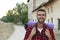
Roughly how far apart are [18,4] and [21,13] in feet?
42.3

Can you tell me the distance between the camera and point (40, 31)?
14.6 feet

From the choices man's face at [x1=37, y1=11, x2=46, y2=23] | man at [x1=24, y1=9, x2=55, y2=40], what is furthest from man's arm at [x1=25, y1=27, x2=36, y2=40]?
man's face at [x1=37, y1=11, x2=46, y2=23]

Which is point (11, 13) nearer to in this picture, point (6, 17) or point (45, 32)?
point (6, 17)

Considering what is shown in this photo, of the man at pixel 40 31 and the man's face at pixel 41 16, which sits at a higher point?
the man's face at pixel 41 16

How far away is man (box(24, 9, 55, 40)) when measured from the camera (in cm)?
441

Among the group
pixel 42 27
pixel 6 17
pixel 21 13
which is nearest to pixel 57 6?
pixel 42 27

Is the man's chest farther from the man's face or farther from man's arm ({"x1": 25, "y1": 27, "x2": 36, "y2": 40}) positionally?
the man's face

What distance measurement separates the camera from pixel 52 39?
4434mm

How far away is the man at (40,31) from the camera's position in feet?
14.5

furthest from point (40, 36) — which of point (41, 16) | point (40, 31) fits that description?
point (41, 16)

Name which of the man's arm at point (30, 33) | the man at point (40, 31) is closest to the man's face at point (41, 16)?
the man at point (40, 31)

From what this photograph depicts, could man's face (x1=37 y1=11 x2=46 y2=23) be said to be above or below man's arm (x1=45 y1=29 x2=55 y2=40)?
above

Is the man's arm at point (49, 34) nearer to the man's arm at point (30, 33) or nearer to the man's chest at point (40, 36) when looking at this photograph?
the man's chest at point (40, 36)

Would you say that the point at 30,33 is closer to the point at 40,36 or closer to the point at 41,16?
the point at 40,36
